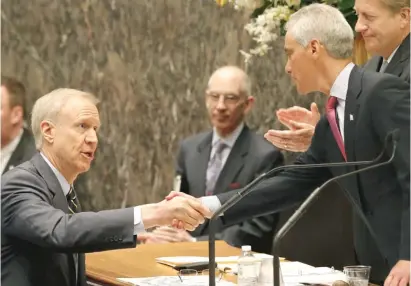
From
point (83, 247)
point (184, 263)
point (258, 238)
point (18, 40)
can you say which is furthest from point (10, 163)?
point (83, 247)

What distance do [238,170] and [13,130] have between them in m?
1.27

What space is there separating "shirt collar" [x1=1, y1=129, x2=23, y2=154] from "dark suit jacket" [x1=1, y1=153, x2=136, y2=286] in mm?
1879

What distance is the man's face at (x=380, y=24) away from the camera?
3414 millimetres

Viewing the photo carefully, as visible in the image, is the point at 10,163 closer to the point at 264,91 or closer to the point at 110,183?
the point at 110,183

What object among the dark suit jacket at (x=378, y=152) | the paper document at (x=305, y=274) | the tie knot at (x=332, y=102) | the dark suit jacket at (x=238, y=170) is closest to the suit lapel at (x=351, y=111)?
the dark suit jacket at (x=378, y=152)

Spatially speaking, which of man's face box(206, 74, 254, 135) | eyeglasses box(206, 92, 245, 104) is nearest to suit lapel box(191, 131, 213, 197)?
man's face box(206, 74, 254, 135)

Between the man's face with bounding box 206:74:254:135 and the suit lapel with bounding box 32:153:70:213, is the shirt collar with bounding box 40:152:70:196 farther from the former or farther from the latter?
the man's face with bounding box 206:74:254:135

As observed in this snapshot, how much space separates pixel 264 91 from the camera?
19.4ft

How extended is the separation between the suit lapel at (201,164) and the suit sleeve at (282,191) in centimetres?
138

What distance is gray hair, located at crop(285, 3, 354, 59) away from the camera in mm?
3492

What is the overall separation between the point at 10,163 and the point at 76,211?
5.55ft

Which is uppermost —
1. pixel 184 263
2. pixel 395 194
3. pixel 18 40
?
pixel 18 40

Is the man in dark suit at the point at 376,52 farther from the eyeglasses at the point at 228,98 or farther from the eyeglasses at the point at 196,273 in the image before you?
the eyeglasses at the point at 228,98

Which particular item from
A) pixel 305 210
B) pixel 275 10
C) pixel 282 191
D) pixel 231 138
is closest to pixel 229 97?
pixel 231 138
